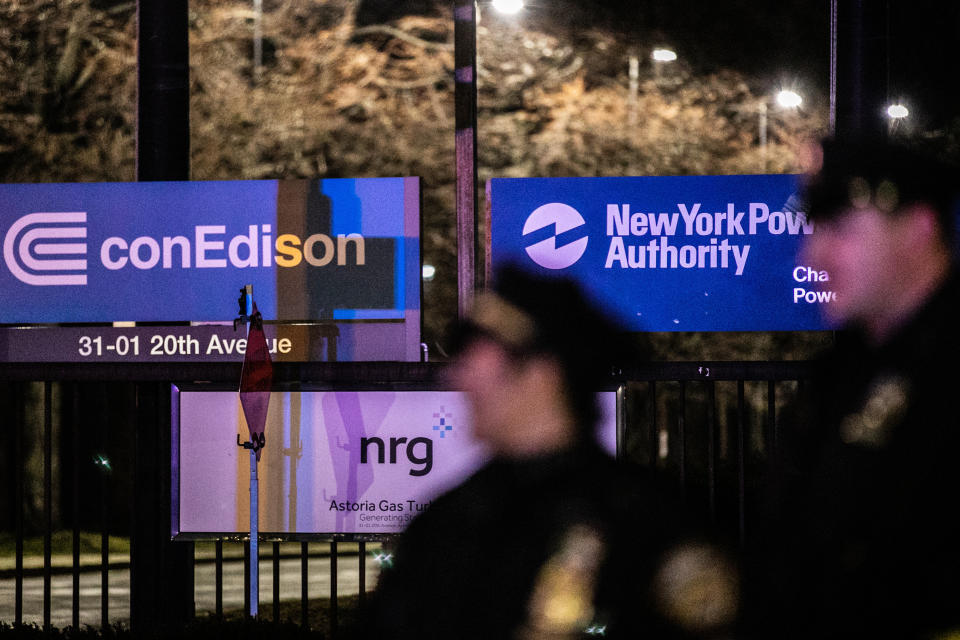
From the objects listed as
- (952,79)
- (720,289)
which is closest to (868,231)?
(720,289)

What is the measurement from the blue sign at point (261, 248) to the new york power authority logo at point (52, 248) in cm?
9

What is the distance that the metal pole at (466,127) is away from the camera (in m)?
5.94

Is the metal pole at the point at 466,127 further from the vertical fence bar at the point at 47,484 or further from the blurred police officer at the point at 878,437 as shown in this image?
the blurred police officer at the point at 878,437

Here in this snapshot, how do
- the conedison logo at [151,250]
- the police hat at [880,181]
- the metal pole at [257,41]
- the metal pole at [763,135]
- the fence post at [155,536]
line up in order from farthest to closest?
the metal pole at [763,135] → the metal pole at [257,41] → the conedison logo at [151,250] → the fence post at [155,536] → the police hat at [880,181]

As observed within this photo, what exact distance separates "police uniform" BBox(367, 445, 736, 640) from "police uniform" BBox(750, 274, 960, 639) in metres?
0.15

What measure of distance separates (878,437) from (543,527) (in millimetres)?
592

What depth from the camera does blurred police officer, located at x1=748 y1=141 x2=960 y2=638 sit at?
1.87 metres

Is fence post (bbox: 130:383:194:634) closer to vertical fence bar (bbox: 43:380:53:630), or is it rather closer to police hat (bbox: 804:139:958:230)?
vertical fence bar (bbox: 43:380:53:630)

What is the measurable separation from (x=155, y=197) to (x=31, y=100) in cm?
917

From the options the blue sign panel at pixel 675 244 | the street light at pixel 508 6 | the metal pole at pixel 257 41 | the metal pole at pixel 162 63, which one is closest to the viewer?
the metal pole at pixel 162 63

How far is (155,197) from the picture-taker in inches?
254

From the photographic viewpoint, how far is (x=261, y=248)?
6.46 metres

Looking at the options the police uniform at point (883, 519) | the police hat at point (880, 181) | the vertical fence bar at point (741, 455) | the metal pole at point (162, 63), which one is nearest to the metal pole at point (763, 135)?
the vertical fence bar at point (741, 455)

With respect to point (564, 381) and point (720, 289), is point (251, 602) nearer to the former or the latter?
point (720, 289)
